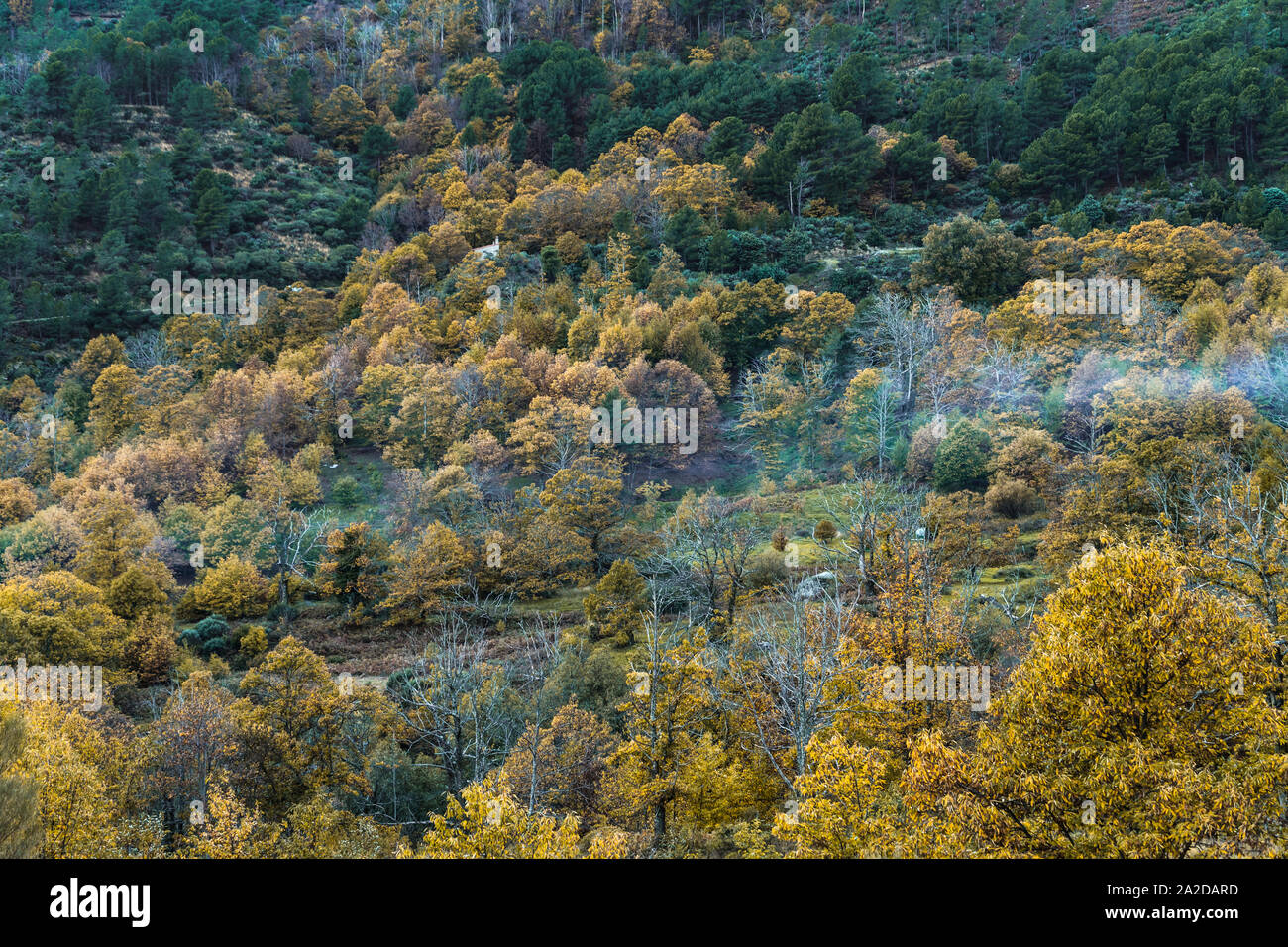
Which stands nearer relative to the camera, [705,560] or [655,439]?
[705,560]

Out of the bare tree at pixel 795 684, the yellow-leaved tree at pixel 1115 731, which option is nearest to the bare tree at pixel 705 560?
the bare tree at pixel 795 684

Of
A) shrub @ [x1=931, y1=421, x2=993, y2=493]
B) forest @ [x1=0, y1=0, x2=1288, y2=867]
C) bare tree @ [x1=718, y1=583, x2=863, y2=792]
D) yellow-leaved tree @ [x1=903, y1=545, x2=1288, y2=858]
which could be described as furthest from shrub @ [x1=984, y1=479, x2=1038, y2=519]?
yellow-leaved tree @ [x1=903, y1=545, x2=1288, y2=858]

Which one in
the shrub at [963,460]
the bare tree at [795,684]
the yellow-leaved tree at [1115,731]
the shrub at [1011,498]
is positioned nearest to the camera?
the yellow-leaved tree at [1115,731]

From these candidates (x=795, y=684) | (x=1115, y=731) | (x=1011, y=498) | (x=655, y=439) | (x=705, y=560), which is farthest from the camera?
(x=655, y=439)

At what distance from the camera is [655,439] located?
6638 centimetres

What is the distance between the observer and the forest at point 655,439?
65.7 ft

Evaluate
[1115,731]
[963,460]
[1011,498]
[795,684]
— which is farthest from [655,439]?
[1115,731]

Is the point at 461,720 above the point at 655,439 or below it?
below

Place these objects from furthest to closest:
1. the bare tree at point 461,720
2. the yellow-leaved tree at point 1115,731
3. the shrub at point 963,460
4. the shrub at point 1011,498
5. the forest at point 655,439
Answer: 1. the shrub at point 963,460
2. the shrub at point 1011,498
3. the bare tree at point 461,720
4. the forest at point 655,439
5. the yellow-leaved tree at point 1115,731

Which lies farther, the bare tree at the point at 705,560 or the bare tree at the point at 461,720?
the bare tree at the point at 705,560

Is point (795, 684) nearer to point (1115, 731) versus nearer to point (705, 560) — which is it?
point (1115, 731)

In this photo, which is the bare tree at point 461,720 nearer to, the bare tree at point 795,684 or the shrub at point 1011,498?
the bare tree at point 795,684

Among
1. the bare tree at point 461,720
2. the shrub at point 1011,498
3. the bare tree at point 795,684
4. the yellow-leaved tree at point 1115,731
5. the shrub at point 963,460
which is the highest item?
the shrub at point 963,460

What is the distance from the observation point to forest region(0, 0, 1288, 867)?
789 inches
